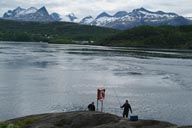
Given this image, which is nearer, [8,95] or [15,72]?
[8,95]

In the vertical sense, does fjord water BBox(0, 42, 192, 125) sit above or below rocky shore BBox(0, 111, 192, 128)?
below

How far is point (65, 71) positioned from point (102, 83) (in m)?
24.2

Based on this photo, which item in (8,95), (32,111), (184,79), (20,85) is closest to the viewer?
(32,111)

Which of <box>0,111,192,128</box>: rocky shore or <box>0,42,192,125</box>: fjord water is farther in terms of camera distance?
<box>0,42,192,125</box>: fjord water

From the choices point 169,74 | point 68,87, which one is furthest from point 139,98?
point 169,74

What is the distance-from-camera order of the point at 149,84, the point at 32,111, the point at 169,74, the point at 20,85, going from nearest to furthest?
the point at 32,111, the point at 20,85, the point at 149,84, the point at 169,74

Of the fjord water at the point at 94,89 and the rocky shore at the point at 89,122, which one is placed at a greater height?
the rocky shore at the point at 89,122

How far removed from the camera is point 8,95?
2918 inches

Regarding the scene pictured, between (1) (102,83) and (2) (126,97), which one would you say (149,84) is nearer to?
(1) (102,83)

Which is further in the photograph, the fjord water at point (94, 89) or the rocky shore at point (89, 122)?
the fjord water at point (94, 89)

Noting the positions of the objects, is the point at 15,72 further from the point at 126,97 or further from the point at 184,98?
the point at 184,98

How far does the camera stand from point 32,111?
6172 cm

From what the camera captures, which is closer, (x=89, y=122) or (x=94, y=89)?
(x=89, y=122)

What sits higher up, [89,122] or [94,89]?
[89,122]
